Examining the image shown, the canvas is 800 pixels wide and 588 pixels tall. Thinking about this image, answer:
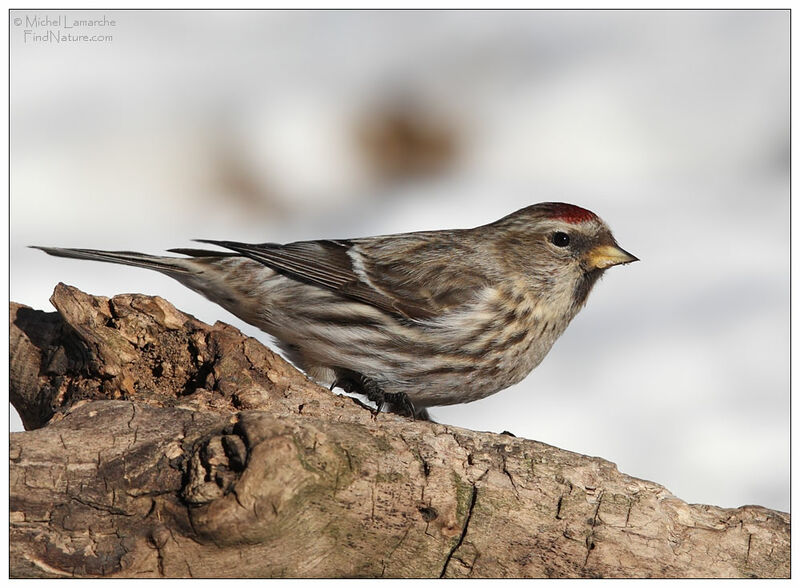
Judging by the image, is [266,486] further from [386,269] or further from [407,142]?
[407,142]

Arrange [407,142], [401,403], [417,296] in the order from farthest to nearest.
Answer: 1. [407,142]
2. [417,296]
3. [401,403]

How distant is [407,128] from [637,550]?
16.3ft

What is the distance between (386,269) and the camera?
4242 millimetres

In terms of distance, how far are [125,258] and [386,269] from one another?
1.20 metres

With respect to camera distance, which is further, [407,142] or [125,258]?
[407,142]

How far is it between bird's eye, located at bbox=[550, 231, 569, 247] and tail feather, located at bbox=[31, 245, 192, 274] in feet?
5.71

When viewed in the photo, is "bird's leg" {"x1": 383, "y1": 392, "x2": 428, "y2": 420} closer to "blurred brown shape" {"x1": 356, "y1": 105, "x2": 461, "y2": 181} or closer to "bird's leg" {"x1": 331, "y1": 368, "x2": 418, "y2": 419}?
"bird's leg" {"x1": 331, "y1": 368, "x2": 418, "y2": 419}

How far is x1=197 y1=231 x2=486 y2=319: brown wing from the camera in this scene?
13.4ft

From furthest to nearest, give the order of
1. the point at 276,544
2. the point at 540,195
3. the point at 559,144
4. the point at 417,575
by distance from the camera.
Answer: the point at 559,144
the point at 540,195
the point at 417,575
the point at 276,544

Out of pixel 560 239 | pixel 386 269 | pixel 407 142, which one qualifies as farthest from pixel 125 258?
pixel 407 142

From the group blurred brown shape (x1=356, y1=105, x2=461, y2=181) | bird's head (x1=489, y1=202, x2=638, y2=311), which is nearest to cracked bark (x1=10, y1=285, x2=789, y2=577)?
bird's head (x1=489, y1=202, x2=638, y2=311)

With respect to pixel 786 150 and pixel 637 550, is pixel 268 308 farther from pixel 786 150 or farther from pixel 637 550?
pixel 786 150

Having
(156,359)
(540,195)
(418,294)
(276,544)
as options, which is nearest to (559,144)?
(540,195)

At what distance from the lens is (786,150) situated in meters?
6.89
